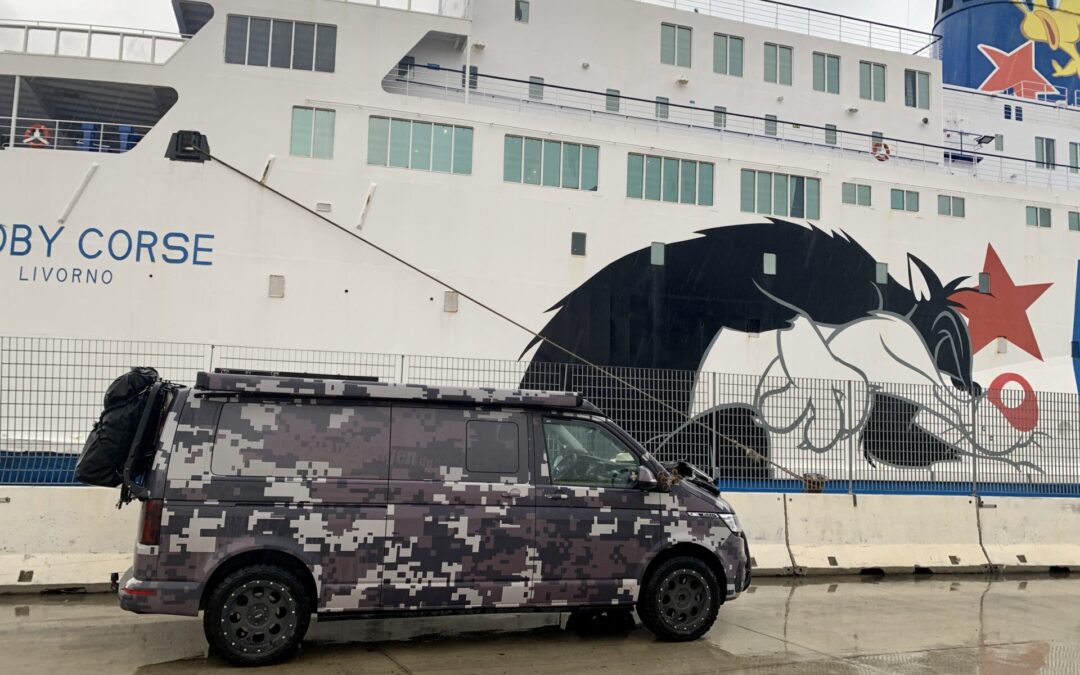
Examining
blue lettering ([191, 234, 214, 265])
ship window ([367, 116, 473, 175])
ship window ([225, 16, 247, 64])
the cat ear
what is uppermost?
ship window ([225, 16, 247, 64])

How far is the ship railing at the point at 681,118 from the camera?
17188 millimetres

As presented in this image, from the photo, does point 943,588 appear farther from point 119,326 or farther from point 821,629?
point 119,326

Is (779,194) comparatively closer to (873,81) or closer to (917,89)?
(873,81)

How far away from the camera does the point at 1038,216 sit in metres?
20.2

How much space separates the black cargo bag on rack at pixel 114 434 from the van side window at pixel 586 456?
292 cm

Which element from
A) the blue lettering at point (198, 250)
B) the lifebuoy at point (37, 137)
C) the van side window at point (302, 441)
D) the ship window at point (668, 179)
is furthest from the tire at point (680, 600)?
the lifebuoy at point (37, 137)

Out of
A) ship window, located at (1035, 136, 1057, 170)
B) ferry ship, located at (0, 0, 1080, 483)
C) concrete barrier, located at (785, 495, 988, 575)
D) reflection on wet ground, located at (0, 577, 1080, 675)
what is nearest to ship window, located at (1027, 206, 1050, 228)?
ferry ship, located at (0, 0, 1080, 483)

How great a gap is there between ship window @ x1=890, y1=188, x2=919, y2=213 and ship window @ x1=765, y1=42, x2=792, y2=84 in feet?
12.4

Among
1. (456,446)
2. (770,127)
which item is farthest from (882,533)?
(770,127)

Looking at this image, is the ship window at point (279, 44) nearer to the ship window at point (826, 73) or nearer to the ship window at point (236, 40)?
the ship window at point (236, 40)

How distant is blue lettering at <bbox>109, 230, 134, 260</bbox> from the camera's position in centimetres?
1400

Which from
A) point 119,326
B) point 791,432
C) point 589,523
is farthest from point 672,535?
point 119,326

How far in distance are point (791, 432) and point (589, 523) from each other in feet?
20.6

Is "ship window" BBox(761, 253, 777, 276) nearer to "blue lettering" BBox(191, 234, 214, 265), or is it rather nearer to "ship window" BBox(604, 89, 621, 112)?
"ship window" BBox(604, 89, 621, 112)
